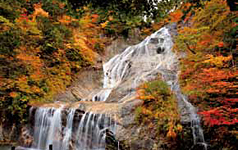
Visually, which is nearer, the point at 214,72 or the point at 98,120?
the point at 214,72

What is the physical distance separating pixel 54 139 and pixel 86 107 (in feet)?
5.64

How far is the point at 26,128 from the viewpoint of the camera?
23.2 feet

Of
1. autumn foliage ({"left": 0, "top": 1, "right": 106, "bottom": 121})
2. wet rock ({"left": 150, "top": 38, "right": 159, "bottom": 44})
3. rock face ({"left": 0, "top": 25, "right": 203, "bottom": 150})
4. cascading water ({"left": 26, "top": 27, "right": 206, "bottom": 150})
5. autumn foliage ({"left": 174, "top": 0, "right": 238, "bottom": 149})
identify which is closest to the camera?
autumn foliage ({"left": 174, "top": 0, "right": 238, "bottom": 149})

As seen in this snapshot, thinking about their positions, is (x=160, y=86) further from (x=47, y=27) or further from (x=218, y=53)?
(x=47, y=27)

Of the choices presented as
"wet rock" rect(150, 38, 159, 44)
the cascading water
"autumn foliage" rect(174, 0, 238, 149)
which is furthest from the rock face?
"autumn foliage" rect(174, 0, 238, 149)

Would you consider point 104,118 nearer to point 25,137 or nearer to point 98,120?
point 98,120

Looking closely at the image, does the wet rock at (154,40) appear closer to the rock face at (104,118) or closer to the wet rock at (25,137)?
the rock face at (104,118)

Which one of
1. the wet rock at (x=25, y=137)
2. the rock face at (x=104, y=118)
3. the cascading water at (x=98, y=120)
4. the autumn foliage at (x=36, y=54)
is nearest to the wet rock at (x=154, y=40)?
the rock face at (x=104, y=118)

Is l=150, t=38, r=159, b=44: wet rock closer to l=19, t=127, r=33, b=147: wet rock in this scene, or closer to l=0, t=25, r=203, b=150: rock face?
l=0, t=25, r=203, b=150: rock face

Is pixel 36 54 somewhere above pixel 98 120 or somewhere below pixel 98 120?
above

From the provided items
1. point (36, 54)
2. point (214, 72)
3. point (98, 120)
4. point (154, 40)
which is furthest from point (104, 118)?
point (154, 40)

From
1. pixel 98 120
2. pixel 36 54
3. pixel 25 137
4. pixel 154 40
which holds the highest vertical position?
pixel 154 40

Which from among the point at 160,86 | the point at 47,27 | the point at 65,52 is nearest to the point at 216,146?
the point at 160,86

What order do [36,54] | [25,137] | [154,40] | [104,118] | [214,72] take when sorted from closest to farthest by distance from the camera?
1. [214,72]
2. [104,118]
3. [25,137]
4. [36,54]
5. [154,40]
